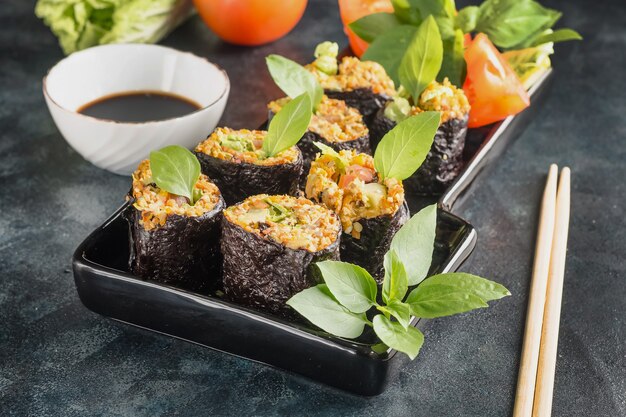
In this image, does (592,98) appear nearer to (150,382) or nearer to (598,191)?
(598,191)

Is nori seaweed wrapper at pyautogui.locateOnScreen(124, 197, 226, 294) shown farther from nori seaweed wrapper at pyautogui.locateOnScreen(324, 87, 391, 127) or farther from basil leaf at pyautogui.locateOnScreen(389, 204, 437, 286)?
nori seaweed wrapper at pyautogui.locateOnScreen(324, 87, 391, 127)

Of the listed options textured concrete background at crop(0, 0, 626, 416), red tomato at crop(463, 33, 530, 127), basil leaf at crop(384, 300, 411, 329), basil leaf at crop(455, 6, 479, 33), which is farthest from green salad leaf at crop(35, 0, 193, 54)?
basil leaf at crop(384, 300, 411, 329)

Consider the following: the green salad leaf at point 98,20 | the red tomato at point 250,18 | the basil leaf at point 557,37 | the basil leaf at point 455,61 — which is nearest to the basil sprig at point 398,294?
the basil leaf at point 455,61

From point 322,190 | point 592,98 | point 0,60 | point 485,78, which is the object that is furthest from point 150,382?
point 592,98

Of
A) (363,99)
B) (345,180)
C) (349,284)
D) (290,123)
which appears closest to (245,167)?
(290,123)

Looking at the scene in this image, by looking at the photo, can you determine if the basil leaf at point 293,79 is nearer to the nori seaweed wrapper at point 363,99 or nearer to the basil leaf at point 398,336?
the nori seaweed wrapper at point 363,99

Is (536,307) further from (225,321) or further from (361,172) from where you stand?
(225,321)
